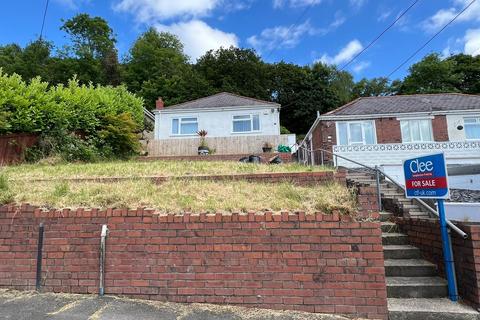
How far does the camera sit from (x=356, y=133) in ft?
70.5

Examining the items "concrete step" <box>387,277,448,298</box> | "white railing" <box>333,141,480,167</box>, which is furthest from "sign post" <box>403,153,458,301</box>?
"white railing" <box>333,141,480,167</box>

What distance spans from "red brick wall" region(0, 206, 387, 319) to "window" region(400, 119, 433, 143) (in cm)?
1910

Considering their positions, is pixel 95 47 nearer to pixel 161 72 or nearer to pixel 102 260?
pixel 161 72

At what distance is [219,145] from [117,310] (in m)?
15.3

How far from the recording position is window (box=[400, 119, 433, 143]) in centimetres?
2112

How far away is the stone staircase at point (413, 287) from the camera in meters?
4.00

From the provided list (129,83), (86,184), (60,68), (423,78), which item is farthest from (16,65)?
(423,78)

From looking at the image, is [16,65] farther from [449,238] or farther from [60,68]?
[449,238]

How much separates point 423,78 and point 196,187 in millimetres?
43009

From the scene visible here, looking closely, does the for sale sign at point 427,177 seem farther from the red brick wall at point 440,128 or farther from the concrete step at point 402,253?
the red brick wall at point 440,128

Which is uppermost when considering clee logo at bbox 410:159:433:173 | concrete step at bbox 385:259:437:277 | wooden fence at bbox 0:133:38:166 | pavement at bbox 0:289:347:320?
wooden fence at bbox 0:133:38:166

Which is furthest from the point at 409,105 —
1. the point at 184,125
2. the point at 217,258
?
the point at 217,258

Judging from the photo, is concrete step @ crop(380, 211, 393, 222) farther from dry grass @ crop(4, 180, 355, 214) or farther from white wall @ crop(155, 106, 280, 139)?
white wall @ crop(155, 106, 280, 139)

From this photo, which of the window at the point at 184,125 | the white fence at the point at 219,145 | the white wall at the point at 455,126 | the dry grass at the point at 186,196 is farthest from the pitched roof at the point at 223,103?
the dry grass at the point at 186,196
